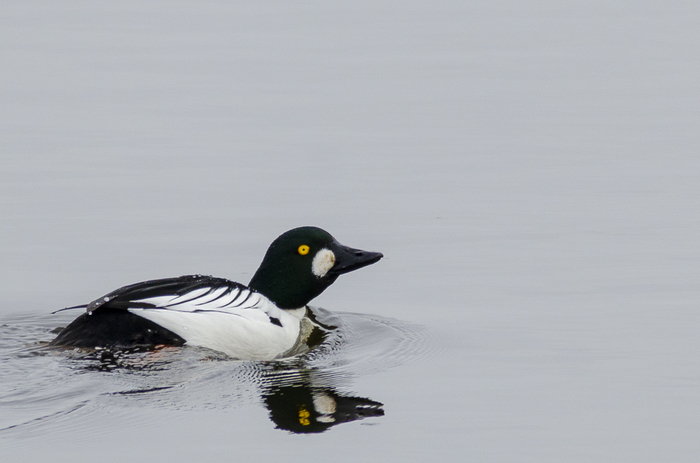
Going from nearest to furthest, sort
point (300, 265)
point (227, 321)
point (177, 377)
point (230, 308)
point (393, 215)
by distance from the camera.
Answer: point (177, 377) → point (227, 321) → point (230, 308) → point (300, 265) → point (393, 215)

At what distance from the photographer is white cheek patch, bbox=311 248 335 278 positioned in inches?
396

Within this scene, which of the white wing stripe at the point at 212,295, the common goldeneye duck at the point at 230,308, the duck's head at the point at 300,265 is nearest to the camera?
the common goldeneye duck at the point at 230,308

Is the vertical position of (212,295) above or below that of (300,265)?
below

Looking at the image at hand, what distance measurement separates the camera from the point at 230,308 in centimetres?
952

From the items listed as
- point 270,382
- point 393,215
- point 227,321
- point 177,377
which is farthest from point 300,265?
point 393,215

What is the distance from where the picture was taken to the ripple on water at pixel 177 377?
763 centimetres

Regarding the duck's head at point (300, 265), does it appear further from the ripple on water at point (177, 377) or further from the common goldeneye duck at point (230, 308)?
the ripple on water at point (177, 377)

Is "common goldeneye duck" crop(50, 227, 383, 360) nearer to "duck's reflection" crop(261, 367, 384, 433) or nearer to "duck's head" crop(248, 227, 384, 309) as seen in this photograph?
"duck's head" crop(248, 227, 384, 309)

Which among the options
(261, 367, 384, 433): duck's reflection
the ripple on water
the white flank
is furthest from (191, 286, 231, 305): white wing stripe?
(261, 367, 384, 433): duck's reflection

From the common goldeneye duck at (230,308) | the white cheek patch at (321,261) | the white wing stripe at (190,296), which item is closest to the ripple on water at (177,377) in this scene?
the common goldeneye duck at (230,308)

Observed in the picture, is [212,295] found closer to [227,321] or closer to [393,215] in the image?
[227,321]

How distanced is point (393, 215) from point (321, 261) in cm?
338

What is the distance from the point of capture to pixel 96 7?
29500 millimetres

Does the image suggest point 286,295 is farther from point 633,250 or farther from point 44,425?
point 633,250
